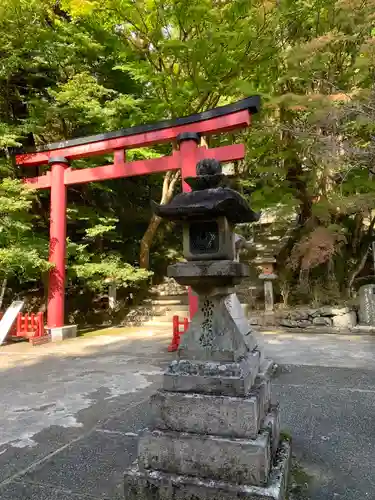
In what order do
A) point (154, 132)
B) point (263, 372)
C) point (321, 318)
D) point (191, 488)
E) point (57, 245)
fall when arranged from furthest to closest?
point (321, 318)
point (57, 245)
point (154, 132)
point (263, 372)
point (191, 488)

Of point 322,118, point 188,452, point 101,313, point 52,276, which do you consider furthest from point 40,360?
point 322,118

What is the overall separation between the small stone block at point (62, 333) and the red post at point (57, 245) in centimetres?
16

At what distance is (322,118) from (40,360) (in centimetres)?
760

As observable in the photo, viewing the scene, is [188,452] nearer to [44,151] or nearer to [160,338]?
[160,338]

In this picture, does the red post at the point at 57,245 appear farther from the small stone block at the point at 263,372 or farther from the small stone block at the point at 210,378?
the small stone block at the point at 210,378

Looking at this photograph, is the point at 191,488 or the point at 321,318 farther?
the point at 321,318

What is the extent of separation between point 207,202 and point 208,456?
5.32 ft

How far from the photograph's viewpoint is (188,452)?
7.20ft

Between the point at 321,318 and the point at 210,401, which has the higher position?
the point at 210,401

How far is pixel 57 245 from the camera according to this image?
9062mm

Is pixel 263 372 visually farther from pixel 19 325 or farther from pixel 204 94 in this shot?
pixel 204 94

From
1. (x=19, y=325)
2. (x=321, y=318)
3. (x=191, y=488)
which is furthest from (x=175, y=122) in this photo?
(x=191, y=488)

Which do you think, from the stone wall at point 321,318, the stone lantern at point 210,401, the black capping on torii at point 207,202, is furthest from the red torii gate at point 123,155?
the stone lantern at point 210,401

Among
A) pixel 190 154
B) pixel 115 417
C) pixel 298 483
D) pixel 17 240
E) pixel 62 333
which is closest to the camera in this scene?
pixel 298 483
